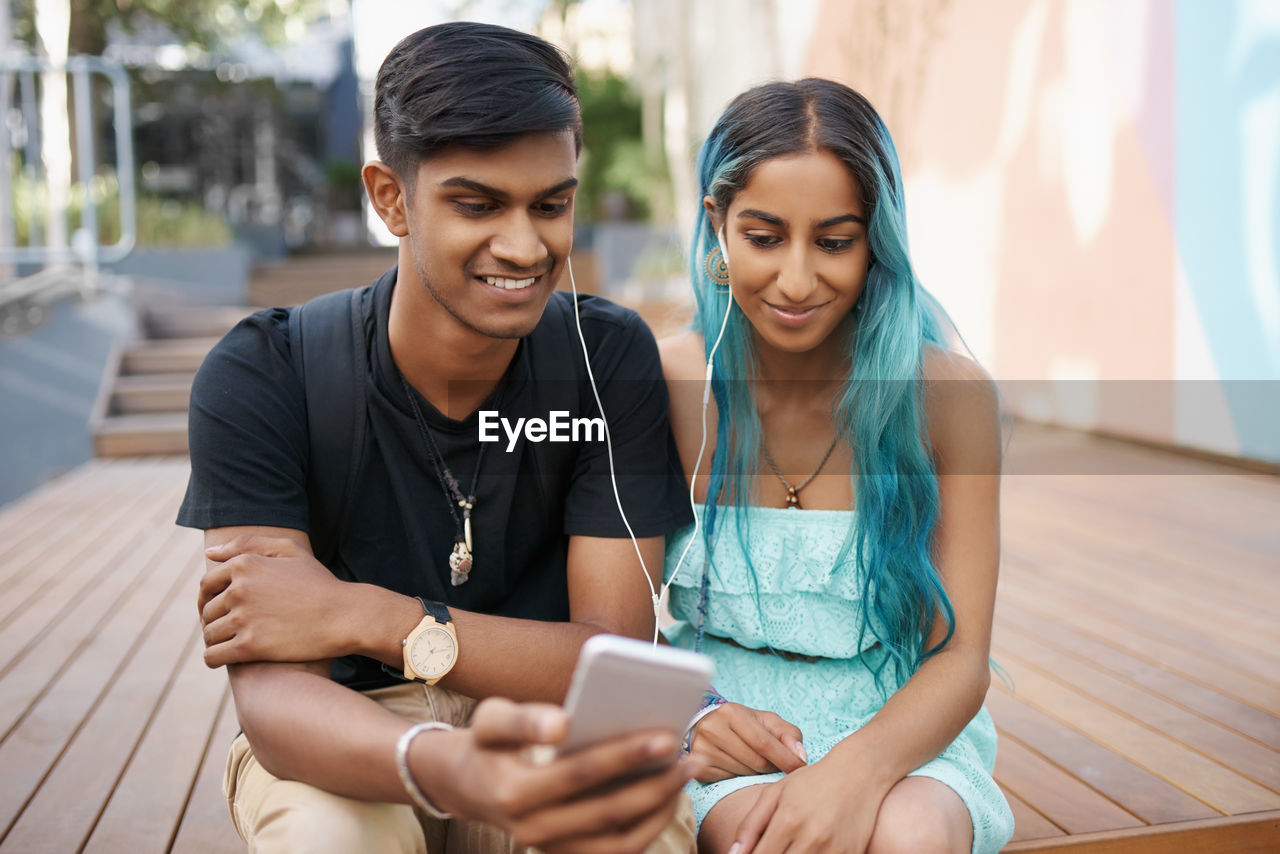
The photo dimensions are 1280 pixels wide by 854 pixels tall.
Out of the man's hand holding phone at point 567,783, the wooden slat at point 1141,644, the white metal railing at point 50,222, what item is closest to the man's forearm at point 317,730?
the man's hand holding phone at point 567,783

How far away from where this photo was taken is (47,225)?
343 inches

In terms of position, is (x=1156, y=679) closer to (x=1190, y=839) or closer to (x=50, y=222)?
(x=1190, y=839)

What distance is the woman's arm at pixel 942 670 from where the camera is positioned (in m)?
1.57

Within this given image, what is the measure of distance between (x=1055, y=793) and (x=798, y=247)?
1309mm

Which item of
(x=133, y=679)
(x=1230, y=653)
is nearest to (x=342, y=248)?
(x=133, y=679)

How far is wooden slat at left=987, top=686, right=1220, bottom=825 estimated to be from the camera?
2.21 m

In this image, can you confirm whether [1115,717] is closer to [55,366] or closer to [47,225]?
[55,366]

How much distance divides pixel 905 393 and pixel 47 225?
869 centimetres

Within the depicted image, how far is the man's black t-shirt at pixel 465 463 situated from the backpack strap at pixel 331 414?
0.6 inches

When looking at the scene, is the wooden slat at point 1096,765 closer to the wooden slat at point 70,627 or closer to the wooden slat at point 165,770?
the wooden slat at point 165,770

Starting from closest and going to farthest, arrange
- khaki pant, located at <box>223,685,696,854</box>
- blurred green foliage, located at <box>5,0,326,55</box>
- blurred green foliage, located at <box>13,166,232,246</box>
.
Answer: khaki pant, located at <box>223,685,696,854</box> → blurred green foliage, located at <box>13,166,232,246</box> → blurred green foliage, located at <box>5,0,326,55</box>

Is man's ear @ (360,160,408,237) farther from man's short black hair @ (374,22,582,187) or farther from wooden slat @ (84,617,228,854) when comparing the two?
wooden slat @ (84,617,228,854)

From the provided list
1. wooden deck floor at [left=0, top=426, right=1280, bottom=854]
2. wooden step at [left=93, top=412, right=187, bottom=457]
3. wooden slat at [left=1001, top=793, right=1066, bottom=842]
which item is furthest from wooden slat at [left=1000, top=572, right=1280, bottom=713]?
wooden step at [left=93, top=412, right=187, bottom=457]

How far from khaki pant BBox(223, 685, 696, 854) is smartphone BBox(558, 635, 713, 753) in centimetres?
53
